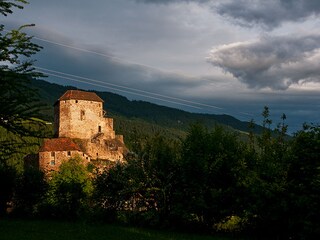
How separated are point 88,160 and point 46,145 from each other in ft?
30.6

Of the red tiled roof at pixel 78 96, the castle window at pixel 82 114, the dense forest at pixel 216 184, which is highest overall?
the red tiled roof at pixel 78 96

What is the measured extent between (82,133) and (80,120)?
10.4 ft

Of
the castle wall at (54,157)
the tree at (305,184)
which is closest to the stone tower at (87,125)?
the castle wall at (54,157)

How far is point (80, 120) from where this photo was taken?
10269cm

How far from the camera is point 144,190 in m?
28.1

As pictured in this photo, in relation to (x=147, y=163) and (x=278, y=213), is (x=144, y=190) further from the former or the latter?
(x=278, y=213)

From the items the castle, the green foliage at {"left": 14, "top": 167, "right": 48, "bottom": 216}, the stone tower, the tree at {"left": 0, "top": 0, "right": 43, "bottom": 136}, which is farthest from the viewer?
the stone tower

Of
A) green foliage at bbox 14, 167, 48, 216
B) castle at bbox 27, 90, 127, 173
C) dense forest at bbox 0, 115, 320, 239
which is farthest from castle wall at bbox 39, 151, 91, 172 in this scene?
dense forest at bbox 0, 115, 320, 239

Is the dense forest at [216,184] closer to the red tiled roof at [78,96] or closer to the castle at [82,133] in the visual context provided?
the castle at [82,133]

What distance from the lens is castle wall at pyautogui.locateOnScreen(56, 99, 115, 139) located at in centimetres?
10125

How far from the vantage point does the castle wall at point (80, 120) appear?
101 meters

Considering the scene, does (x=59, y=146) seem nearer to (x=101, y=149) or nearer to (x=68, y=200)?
(x=101, y=149)

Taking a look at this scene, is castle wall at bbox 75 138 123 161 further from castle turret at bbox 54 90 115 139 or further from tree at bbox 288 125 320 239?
tree at bbox 288 125 320 239

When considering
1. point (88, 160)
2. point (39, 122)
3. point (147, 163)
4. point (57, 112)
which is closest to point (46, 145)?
point (88, 160)
